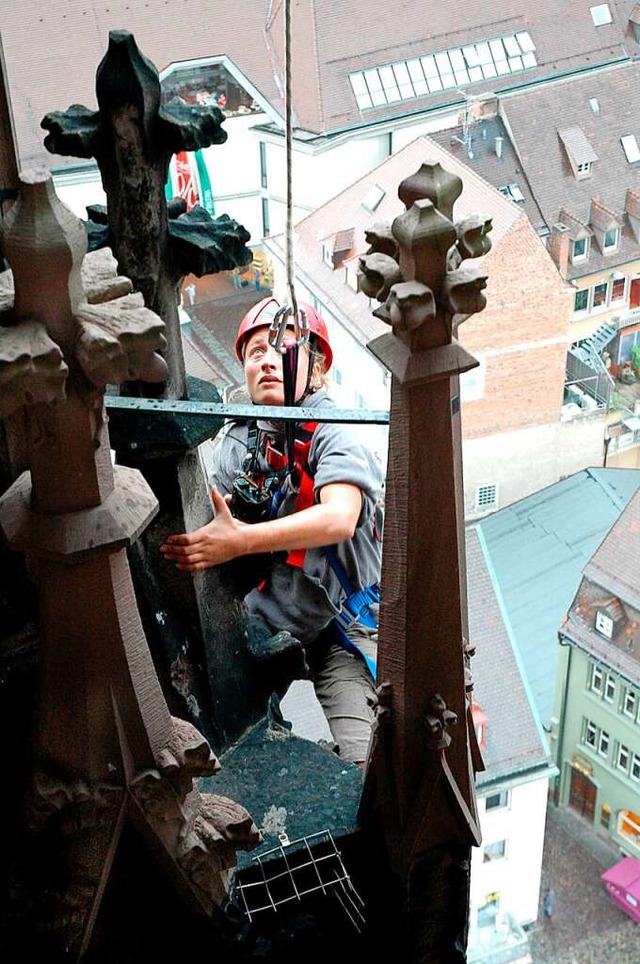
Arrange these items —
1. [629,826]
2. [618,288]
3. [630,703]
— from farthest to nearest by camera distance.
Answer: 1. [618,288]
2. [629,826]
3. [630,703]

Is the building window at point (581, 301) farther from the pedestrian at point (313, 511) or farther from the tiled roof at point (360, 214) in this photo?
the pedestrian at point (313, 511)

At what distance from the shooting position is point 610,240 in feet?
42.0

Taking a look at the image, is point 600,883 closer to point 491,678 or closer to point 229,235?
point 491,678

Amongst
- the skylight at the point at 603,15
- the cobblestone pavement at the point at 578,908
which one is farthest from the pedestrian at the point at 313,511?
the skylight at the point at 603,15

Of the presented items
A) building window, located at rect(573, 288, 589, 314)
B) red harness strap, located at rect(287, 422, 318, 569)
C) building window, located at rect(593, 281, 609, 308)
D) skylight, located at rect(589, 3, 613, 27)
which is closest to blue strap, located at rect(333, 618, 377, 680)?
red harness strap, located at rect(287, 422, 318, 569)

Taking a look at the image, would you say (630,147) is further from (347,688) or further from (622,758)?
(347,688)

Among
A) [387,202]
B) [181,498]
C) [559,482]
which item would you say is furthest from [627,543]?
[181,498]

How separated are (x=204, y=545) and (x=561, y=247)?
11289mm

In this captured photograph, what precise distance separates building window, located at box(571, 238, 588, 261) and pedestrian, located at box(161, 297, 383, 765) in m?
11.0

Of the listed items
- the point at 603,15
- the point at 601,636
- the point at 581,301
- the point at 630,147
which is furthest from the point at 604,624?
the point at 603,15

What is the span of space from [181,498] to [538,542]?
10626 mm

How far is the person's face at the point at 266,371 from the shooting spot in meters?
1.77

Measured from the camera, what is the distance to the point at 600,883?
11180 mm

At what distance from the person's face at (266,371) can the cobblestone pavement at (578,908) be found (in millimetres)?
9743
